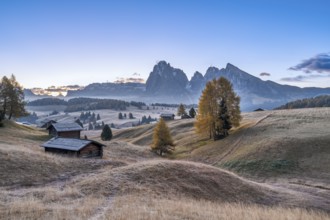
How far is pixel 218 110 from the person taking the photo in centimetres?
7200

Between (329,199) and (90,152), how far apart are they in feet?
112

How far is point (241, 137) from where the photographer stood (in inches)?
2559

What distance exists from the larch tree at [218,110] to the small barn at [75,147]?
30.7 metres

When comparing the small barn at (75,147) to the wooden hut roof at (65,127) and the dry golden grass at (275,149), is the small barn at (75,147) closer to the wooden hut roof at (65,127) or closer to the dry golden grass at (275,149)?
the dry golden grass at (275,149)

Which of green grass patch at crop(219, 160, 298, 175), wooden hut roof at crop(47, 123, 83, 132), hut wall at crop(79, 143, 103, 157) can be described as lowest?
green grass patch at crop(219, 160, 298, 175)

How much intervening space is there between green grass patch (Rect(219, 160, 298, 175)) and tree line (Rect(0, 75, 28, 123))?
2291 inches

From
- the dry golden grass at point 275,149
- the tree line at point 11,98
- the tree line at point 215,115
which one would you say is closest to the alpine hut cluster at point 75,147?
the dry golden grass at point 275,149

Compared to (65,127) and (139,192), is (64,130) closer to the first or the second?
(65,127)

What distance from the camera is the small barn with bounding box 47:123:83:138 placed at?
7088 cm

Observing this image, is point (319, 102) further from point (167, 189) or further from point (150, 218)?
point (150, 218)

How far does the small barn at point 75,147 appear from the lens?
46250mm

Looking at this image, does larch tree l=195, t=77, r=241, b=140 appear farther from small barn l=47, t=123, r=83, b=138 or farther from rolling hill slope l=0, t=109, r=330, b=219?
small barn l=47, t=123, r=83, b=138

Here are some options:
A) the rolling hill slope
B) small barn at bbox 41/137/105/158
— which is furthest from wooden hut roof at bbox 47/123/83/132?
the rolling hill slope

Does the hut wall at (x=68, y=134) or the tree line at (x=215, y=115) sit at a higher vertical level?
the tree line at (x=215, y=115)
